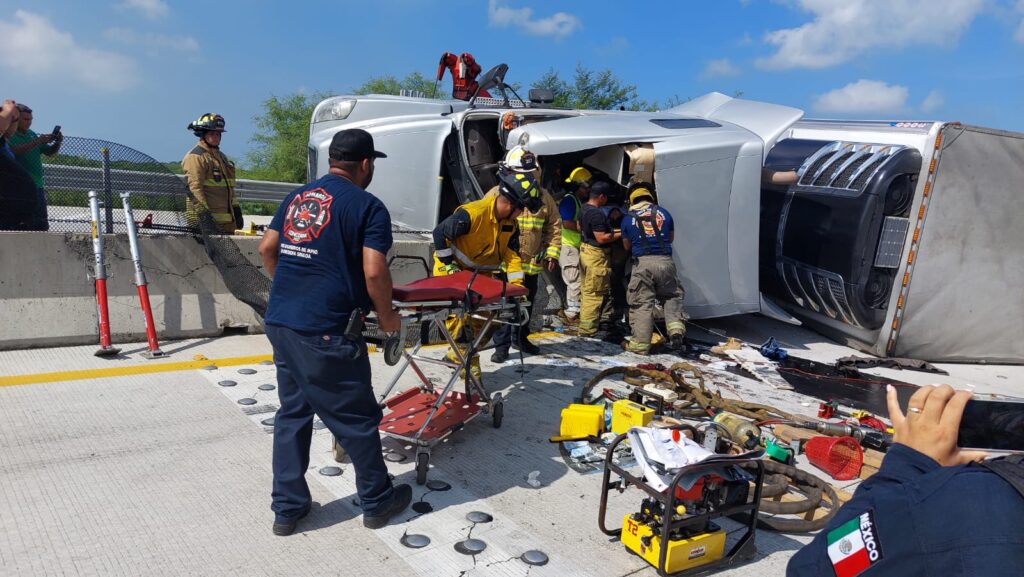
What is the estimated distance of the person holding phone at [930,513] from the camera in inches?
51.4

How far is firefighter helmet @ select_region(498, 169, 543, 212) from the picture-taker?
200 inches

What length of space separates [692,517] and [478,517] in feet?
3.46

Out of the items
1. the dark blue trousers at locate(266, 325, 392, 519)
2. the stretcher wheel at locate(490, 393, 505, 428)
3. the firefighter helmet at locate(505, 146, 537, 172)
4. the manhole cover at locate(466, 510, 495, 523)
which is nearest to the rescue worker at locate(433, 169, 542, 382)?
the stretcher wheel at locate(490, 393, 505, 428)

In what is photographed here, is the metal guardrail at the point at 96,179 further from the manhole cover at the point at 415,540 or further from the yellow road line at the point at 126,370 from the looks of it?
the manhole cover at the point at 415,540

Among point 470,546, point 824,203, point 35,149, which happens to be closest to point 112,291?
point 35,149

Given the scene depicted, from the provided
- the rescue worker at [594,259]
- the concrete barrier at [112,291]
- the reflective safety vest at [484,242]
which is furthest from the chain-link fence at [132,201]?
the rescue worker at [594,259]

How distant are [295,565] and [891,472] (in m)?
2.36

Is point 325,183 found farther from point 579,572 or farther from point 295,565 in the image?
point 579,572

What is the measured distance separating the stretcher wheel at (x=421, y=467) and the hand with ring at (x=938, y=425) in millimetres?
2592

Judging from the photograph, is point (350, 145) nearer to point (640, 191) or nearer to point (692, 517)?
point (692, 517)

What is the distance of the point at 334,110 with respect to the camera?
27.9 feet

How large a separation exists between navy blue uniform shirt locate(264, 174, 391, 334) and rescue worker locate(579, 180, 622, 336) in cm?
450

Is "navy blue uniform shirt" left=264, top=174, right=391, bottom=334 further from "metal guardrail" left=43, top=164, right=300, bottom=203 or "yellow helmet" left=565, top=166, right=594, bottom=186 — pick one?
"yellow helmet" left=565, top=166, right=594, bottom=186

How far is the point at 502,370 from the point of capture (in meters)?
5.96
